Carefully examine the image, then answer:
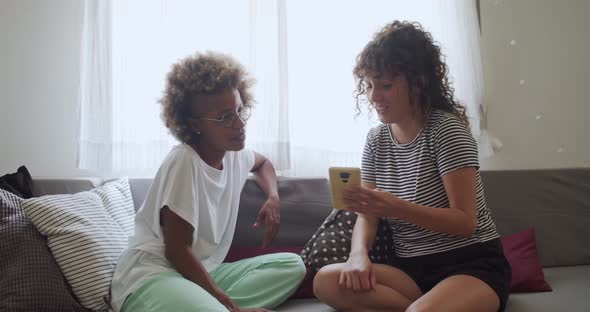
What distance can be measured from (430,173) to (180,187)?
0.71 meters

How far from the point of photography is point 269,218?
1704 millimetres

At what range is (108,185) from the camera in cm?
173

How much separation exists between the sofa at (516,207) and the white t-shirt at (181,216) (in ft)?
0.76

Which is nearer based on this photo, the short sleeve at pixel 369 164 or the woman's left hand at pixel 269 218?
the short sleeve at pixel 369 164

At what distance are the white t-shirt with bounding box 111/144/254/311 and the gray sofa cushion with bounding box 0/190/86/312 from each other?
150 mm

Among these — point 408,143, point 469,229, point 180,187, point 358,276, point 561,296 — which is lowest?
point 561,296

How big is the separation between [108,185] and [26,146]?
2.61 feet

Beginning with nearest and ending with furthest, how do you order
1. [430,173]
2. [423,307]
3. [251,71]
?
1. [423,307]
2. [430,173]
3. [251,71]

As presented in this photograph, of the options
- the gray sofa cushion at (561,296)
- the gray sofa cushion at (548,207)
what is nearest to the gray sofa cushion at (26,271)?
the gray sofa cushion at (561,296)

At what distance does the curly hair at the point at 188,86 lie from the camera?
153 centimetres

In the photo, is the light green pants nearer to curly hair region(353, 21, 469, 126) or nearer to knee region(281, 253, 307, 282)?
knee region(281, 253, 307, 282)

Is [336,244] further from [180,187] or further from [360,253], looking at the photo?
[180,187]

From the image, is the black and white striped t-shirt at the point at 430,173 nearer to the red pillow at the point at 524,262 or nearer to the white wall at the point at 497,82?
the red pillow at the point at 524,262

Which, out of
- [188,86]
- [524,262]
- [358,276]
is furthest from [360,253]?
[188,86]
